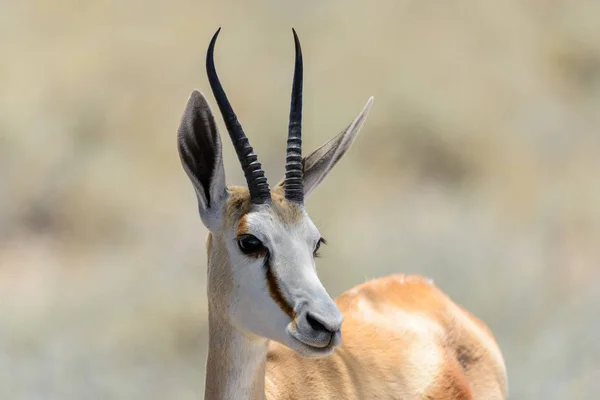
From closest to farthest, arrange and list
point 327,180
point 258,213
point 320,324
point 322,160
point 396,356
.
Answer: point 320,324
point 258,213
point 322,160
point 396,356
point 327,180

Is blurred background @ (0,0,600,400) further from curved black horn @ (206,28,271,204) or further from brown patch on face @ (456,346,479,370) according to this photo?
curved black horn @ (206,28,271,204)

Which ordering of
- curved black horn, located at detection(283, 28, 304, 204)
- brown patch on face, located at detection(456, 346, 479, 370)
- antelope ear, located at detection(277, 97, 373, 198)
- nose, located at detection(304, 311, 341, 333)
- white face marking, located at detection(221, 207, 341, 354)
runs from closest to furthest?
nose, located at detection(304, 311, 341, 333)
white face marking, located at detection(221, 207, 341, 354)
curved black horn, located at detection(283, 28, 304, 204)
antelope ear, located at detection(277, 97, 373, 198)
brown patch on face, located at detection(456, 346, 479, 370)

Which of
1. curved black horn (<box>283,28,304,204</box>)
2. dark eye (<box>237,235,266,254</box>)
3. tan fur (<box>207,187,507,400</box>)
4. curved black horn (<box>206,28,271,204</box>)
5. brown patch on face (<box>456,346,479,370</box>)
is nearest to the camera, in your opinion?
dark eye (<box>237,235,266,254</box>)

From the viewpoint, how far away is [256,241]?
3.82 meters

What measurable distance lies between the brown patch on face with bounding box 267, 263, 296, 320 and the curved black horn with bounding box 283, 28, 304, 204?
15.7 inches

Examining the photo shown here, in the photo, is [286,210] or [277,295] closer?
[277,295]

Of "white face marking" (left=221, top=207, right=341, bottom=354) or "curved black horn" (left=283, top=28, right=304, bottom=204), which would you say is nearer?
"white face marking" (left=221, top=207, right=341, bottom=354)

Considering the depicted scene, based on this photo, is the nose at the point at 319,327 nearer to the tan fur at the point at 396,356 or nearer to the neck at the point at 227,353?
the neck at the point at 227,353

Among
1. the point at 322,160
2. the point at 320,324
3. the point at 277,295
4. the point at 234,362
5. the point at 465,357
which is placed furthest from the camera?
the point at 465,357

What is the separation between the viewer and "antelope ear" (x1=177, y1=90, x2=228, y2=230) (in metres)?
3.95

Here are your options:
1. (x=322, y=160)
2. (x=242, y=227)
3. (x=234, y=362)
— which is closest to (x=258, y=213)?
(x=242, y=227)

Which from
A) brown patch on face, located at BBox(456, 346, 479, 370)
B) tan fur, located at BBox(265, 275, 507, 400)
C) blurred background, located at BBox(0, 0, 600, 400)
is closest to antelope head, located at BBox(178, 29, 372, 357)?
tan fur, located at BBox(265, 275, 507, 400)

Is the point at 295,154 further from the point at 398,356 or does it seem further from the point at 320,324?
the point at 398,356

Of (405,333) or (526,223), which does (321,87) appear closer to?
(526,223)
